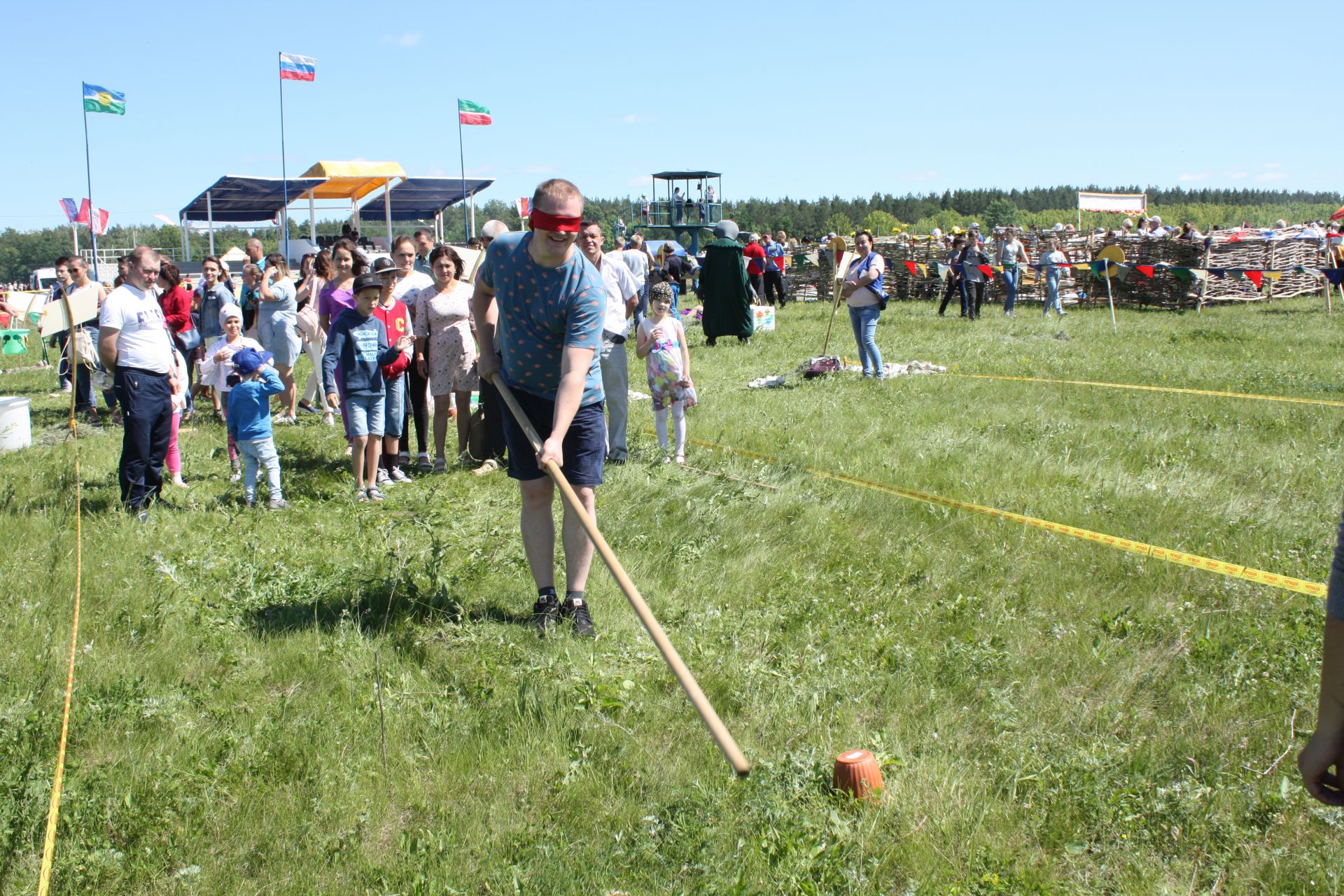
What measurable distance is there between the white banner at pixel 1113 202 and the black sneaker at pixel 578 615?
3252cm

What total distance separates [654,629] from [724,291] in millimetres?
14071

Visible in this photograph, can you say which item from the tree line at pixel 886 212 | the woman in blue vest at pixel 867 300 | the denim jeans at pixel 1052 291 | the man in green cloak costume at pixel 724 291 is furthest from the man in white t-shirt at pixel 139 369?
the tree line at pixel 886 212

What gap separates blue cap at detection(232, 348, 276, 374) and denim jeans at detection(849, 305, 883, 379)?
7073 millimetres

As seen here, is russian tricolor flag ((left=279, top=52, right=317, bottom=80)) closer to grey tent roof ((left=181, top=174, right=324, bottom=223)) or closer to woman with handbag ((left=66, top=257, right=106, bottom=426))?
grey tent roof ((left=181, top=174, right=324, bottom=223))

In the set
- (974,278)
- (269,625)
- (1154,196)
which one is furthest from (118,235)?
(269,625)

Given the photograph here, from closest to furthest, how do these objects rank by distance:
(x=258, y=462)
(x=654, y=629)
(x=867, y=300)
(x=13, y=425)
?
(x=654, y=629)
(x=258, y=462)
(x=13, y=425)
(x=867, y=300)

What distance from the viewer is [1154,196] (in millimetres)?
122188

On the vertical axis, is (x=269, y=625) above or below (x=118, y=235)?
below

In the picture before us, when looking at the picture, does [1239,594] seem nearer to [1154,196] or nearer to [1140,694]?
[1140,694]

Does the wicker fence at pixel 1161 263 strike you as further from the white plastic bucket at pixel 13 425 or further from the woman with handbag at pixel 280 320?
the white plastic bucket at pixel 13 425

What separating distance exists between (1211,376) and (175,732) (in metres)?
11.5

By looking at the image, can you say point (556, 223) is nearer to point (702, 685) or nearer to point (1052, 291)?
point (702, 685)

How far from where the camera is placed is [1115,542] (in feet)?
18.5

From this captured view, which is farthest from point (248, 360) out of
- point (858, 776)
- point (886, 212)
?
point (886, 212)
